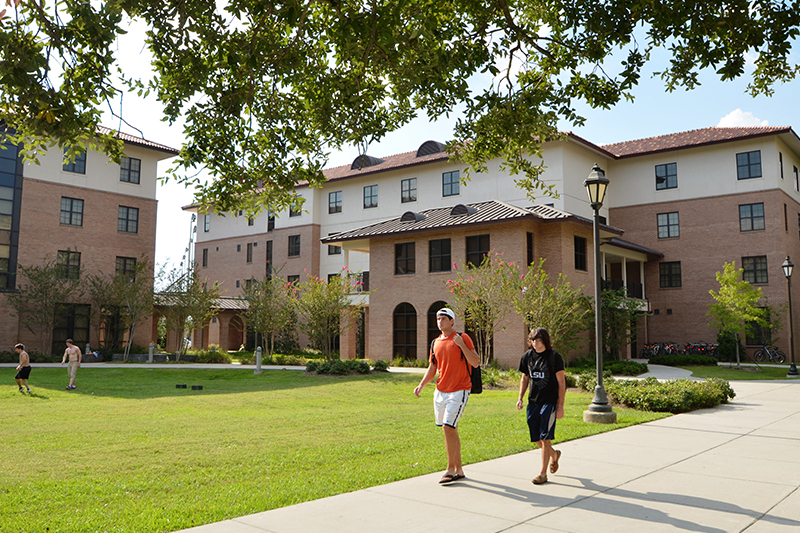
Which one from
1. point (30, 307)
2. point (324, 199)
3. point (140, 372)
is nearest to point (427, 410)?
point (140, 372)

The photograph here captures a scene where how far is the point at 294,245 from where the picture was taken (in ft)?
153

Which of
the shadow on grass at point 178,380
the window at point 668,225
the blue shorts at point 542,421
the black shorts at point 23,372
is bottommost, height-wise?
the shadow on grass at point 178,380

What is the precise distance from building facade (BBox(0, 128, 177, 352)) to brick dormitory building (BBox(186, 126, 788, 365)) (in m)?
7.07

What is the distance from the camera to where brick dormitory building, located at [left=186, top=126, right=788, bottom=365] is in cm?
2962

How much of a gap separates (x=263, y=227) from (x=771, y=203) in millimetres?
33875

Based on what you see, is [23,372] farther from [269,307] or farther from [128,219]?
[128,219]

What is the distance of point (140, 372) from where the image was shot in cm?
2681

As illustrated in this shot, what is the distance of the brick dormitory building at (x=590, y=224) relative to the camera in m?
29.6

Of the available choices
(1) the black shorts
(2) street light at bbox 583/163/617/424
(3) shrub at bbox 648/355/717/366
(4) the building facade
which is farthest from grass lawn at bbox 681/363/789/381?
(4) the building facade

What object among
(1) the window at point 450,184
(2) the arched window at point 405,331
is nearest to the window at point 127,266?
(2) the arched window at point 405,331

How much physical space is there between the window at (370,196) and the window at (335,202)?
257 centimetres

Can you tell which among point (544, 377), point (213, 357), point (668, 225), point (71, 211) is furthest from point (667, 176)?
point (71, 211)

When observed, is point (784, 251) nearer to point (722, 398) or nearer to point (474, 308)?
point (474, 308)

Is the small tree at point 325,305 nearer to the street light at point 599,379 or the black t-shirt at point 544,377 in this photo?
the street light at point 599,379
